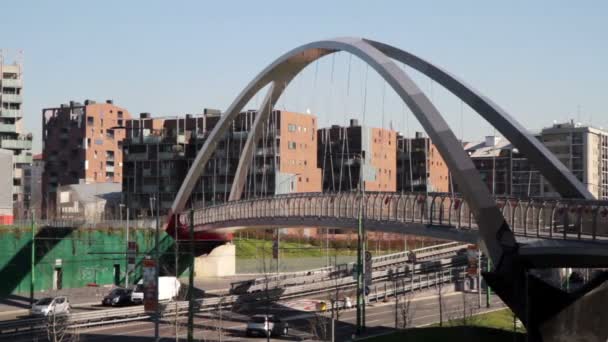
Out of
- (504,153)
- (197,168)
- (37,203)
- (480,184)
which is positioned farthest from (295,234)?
(480,184)

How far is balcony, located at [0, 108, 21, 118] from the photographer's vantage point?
109 metres

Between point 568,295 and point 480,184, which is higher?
point 480,184

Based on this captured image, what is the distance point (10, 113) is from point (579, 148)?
67825mm

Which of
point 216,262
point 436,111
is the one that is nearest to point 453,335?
point 436,111

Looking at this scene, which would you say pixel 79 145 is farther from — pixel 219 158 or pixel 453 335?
pixel 453 335

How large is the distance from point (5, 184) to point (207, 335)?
4597 cm

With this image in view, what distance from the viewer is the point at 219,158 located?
9875 centimetres

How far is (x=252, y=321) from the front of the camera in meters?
46.2

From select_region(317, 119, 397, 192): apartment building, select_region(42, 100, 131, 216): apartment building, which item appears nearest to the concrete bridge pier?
select_region(317, 119, 397, 192): apartment building

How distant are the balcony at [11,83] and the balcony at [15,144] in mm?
6416

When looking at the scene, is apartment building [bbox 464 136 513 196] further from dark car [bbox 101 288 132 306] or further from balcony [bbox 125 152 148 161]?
dark car [bbox 101 288 132 306]

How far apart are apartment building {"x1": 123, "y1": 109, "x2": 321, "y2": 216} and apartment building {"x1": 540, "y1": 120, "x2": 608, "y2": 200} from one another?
34309 millimetres

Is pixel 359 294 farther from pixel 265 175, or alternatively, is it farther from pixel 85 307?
pixel 265 175

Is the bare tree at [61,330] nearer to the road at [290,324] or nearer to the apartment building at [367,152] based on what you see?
the road at [290,324]
